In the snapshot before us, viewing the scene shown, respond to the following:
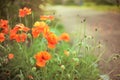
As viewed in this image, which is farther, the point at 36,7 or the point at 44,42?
the point at 36,7

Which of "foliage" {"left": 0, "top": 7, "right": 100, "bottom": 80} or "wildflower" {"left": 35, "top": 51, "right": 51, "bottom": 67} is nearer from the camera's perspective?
"wildflower" {"left": 35, "top": 51, "right": 51, "bottom": 67}

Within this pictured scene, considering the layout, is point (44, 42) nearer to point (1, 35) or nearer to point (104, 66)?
point (1, 35)

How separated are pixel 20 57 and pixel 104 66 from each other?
1593mm

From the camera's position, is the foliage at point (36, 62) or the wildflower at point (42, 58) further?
the foliage at point (36, 62)

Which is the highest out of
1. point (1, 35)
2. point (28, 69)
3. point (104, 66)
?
point (1, 35)

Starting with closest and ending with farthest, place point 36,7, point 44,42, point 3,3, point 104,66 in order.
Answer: point 44,42 < point 104,66 < point 3,3 < point 36,7

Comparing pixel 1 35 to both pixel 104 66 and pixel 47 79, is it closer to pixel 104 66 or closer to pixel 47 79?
pixel 47 79

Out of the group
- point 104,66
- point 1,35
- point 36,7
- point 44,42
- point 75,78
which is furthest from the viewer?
point 36,7

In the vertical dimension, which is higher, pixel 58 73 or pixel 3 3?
pixel 3 3

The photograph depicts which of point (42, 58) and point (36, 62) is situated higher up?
point (42, 58)

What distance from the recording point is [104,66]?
532 cm

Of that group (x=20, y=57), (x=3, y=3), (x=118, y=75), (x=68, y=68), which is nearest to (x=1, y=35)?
(x=20, y=57)

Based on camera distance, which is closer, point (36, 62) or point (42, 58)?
point (42, 58)

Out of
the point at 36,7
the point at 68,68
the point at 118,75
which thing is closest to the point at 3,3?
the point at 36,7
